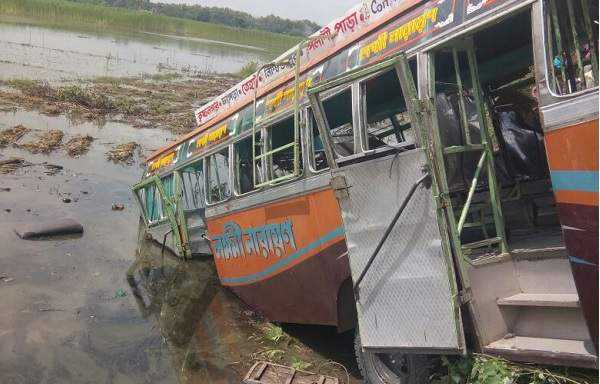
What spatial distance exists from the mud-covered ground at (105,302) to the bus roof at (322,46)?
2.72m

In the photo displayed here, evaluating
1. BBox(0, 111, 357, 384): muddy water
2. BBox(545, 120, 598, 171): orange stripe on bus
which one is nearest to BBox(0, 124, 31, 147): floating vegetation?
BBox(0, 111, 357, 384): muddy water

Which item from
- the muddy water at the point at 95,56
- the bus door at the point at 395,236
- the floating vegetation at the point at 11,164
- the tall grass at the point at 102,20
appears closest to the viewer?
the bus door at the point at 395,236

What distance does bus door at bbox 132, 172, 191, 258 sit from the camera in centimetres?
893

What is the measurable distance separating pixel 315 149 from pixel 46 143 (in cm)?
1261

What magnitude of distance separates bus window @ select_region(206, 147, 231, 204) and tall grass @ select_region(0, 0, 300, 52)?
43.4m

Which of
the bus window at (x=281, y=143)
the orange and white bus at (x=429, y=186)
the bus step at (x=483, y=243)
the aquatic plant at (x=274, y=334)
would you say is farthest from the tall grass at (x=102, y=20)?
the bus step at (x=483, y=243)

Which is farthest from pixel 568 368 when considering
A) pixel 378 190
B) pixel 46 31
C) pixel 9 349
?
pixel 46 31

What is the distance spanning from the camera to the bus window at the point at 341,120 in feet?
16.7

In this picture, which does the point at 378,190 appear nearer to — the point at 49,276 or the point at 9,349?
the point at 9,349

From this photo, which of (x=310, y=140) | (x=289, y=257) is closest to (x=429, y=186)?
(x=310, y=140)

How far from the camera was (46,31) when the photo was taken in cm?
4112

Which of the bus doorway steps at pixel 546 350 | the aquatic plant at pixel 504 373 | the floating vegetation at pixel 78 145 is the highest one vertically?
the floating vegetation at pixel 78 145

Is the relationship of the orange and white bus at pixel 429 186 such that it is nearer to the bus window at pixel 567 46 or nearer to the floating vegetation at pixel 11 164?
the bus window at pixel 567 46

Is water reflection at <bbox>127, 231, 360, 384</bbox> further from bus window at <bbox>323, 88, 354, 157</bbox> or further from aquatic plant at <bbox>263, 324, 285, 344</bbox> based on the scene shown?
bus window at <bbox>323, 88, 354, 157</bbox>
